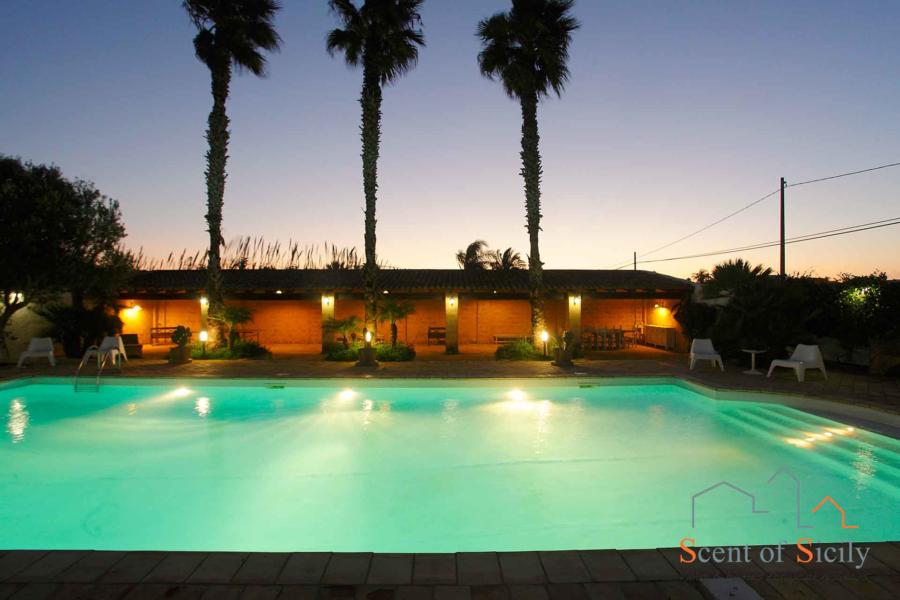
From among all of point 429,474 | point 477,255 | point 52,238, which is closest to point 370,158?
point 52,238

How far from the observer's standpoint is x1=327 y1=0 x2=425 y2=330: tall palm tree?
518 inches

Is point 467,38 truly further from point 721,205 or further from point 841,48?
point 721,205

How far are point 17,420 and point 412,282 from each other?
1163cm

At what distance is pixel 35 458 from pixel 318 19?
13.2 metres

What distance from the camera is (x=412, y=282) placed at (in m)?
17.5

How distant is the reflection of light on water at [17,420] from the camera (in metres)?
7.19

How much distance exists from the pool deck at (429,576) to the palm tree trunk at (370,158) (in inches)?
427

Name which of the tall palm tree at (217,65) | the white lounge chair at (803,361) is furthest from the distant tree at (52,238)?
the white lounge chair at (803,361)

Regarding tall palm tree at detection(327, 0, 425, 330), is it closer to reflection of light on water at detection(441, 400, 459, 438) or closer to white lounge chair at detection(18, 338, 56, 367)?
reflection of light on water at detection(441, 400, 459, 438)

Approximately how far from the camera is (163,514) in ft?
15.4

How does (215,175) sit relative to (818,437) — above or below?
above

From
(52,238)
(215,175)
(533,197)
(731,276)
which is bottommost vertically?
(731,276)

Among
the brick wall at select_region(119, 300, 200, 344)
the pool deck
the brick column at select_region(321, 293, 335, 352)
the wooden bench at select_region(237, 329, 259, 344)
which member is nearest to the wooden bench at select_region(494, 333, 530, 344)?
the brick column at select_region(321, 293, 335, 352)

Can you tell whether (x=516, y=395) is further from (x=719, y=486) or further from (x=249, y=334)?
(x=249, y=334)
